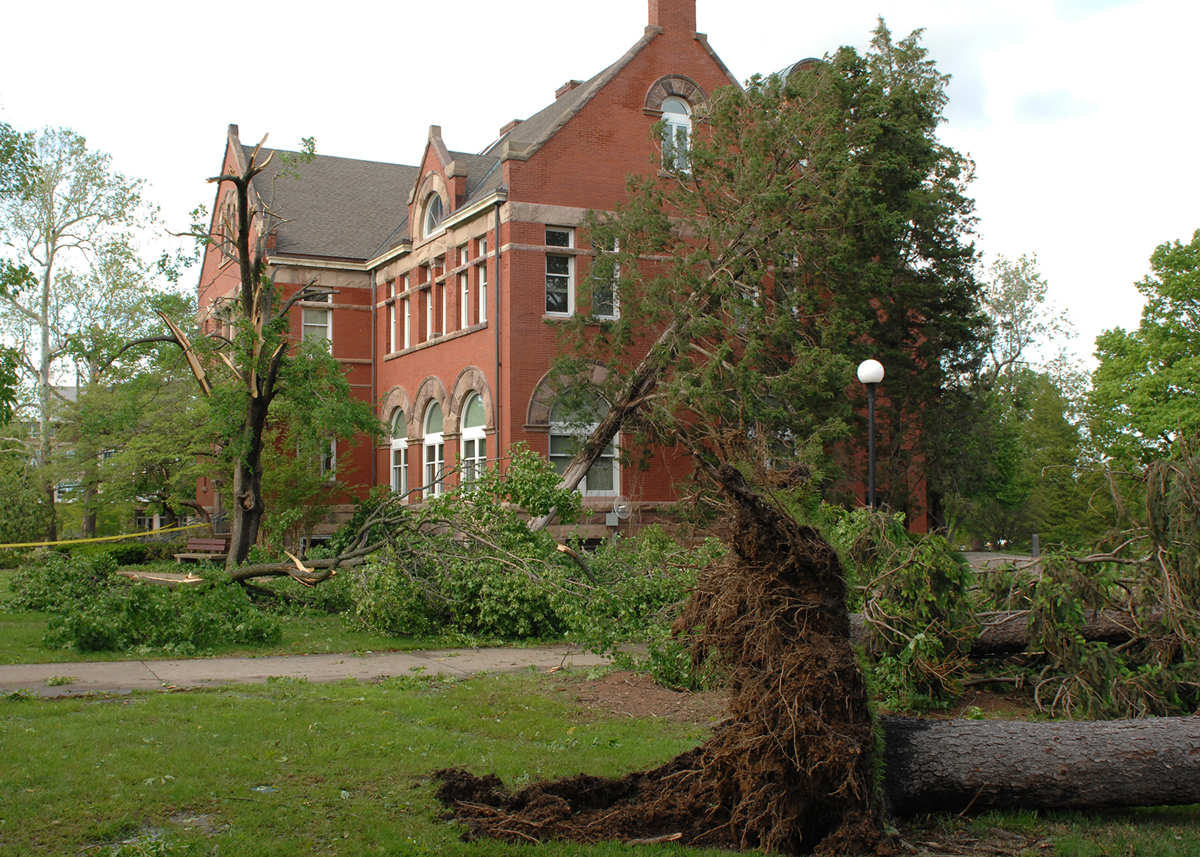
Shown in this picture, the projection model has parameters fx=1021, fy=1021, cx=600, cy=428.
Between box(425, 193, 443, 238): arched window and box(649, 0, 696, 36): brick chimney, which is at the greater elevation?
box(649, 0, 696, 36): brick chimney

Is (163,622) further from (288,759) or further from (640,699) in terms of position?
(640,699)

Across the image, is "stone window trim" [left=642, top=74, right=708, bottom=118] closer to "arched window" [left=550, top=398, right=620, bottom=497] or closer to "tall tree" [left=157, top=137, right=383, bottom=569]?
"arched window" [left=550, top=398, right=620, bottom=497]

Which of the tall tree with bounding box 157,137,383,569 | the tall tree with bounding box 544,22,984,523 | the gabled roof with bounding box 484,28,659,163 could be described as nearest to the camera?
the tall tree with bounding box 157,137,383,569

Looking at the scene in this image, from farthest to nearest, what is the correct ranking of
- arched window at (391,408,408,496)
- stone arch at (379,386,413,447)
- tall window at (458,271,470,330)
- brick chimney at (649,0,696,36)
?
arched window at (391,408,408,496)
stone arch at (379,386,413,447)
tall window at (458,271,470,330)
brick chimney at (649,0,696,36)

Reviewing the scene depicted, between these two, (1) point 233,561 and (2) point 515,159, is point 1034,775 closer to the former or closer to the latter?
(1) point 233,561

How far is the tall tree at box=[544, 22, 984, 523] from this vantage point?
19688 millimetres

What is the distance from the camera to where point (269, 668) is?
1065 cm

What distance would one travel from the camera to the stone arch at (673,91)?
25188 mm

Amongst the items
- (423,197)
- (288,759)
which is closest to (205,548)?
(423,197)

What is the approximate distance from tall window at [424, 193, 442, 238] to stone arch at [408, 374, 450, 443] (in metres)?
4.17

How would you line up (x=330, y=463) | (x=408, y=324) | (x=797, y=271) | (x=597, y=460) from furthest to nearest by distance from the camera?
1. (x=408, y=324)
2. (x=330, y=463)
3. (x=597, y=460)
4. (x=797, y=271)

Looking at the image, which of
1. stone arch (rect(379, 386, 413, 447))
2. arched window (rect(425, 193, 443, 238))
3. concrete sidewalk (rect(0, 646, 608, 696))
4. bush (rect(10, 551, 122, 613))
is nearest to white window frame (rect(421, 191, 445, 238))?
arched window (rect(425, 193, 443, 238))

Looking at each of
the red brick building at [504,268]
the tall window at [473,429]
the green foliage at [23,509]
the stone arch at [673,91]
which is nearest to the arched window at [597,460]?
the red brick building at [504,268]

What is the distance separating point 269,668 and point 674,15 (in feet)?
66.5
